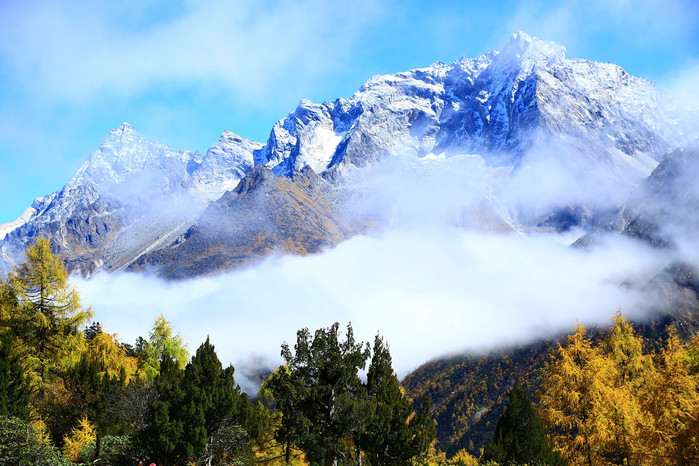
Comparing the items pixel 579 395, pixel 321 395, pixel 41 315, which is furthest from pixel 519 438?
pixel 41 315

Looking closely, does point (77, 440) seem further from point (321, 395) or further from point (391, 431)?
point (391, 431)

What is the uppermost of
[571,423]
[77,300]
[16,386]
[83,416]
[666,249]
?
[666,249]

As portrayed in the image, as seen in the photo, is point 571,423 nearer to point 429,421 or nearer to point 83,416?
point 429,421

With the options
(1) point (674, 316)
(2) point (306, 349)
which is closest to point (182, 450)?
(2) point (306, 349)

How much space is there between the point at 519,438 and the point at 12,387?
33.6 m

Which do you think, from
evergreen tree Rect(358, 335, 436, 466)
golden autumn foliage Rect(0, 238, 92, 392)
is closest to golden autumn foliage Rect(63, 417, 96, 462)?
golden autumn foliage Rect(0, 238, 92, 392)

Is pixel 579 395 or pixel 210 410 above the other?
pixel 210 410

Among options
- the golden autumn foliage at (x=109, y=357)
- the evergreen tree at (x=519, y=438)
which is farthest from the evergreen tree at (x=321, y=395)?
the golden autumn foliage at (x=109, y=357)

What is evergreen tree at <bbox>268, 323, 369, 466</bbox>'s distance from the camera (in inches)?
1182

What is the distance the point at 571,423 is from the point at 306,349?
53.3ft

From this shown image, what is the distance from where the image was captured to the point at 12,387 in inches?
1190

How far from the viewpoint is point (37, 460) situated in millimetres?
24766

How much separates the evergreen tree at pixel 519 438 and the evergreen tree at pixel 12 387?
30.8 metres

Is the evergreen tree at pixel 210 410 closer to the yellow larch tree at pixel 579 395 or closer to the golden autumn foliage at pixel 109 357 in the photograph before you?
the golden autumn foliage at pixel 109 357
